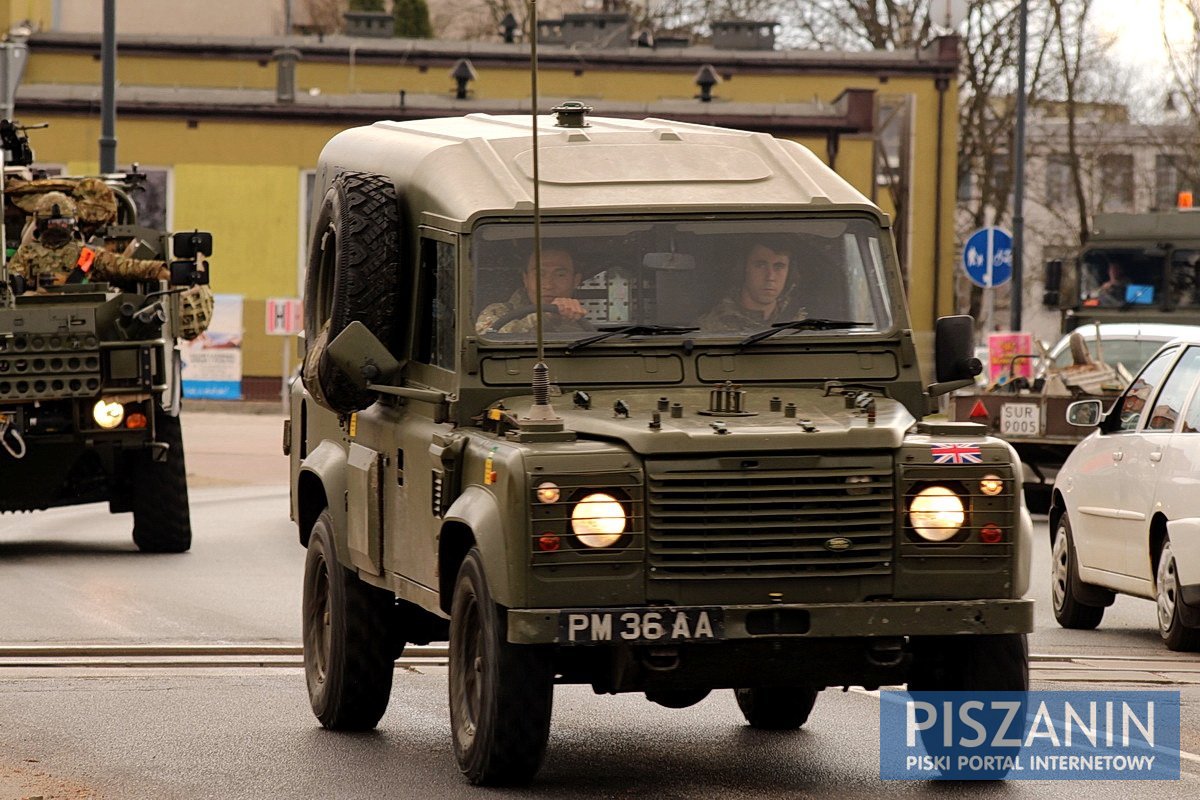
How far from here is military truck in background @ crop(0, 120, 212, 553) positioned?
1733cm

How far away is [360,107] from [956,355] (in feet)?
118

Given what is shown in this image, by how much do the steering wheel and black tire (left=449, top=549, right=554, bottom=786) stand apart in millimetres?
1054

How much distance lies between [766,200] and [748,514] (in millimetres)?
1774

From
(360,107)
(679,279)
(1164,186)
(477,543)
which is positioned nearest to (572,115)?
(679,279)

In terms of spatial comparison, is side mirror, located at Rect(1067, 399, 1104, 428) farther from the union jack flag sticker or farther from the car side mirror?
the union jack flag sticker

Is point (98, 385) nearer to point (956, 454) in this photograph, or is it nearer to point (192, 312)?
point (192, 312)

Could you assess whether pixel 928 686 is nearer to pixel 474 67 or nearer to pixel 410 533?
pixel 410 533

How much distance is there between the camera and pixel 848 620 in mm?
7863

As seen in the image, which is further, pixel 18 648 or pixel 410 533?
pixel 18 648

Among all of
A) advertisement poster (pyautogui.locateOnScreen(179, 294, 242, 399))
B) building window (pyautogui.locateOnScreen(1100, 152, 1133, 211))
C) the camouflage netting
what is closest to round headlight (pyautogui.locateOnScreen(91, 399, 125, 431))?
the camouflage netting

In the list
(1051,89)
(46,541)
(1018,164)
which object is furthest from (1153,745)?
(1051,89)

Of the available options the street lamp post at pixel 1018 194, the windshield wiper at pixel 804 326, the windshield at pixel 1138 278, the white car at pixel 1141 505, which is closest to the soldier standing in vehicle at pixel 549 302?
the windshield wiper at pixel 804 326

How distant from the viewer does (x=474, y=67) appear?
48.8 m

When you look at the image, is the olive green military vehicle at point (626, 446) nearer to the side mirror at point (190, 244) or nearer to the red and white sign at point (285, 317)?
the side mirror at point (190, 244)
